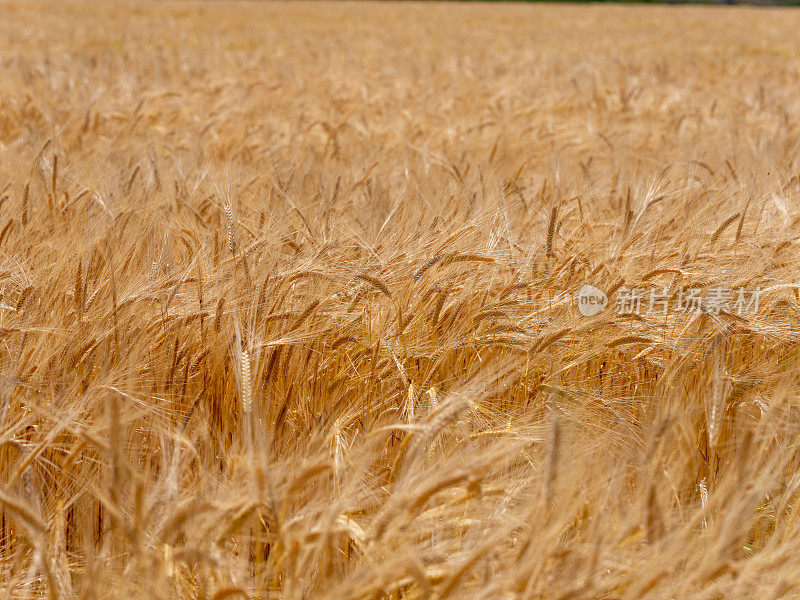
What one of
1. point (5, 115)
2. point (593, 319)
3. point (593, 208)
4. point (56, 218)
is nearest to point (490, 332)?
point (593, 319)

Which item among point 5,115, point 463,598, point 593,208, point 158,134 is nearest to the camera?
point 463,598

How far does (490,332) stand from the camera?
1405 millimetres

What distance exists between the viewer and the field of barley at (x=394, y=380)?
0.85m

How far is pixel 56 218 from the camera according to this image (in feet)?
5.65

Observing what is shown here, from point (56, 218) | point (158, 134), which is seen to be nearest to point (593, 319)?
point (56, 218)

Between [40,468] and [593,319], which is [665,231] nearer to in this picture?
Answer: [593,319]

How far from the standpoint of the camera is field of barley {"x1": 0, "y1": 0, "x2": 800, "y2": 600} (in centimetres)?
85

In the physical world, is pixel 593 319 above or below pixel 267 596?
above

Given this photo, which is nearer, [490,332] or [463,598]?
[463,598]

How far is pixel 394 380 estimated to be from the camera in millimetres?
1425

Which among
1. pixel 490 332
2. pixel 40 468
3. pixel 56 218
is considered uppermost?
A: pixel 56 218

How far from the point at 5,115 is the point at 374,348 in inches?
117

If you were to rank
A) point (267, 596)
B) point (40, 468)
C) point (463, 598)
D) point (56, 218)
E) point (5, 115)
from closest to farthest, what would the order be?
point (463, 598) → point (267, 596) → point (40, 468) → point (56, 218) → point (5, 115)

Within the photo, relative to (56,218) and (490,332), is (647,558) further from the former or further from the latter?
(56,218)
